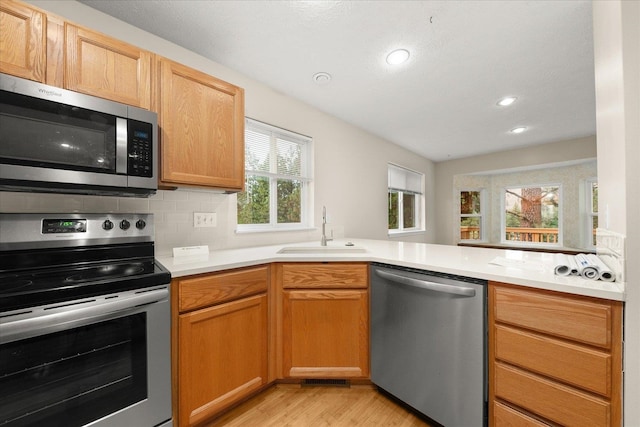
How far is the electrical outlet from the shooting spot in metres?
1.91

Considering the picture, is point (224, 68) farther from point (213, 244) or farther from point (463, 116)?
point (463, 116)

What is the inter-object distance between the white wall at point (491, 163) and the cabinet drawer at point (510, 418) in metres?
4.76

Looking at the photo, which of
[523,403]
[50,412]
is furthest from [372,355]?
[50,412]

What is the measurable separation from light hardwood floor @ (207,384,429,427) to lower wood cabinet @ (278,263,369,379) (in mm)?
133

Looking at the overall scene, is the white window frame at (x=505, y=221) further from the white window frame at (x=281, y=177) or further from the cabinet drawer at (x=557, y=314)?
the cabinet drawer at (x=557, y=314)

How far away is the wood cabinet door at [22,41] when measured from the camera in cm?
105

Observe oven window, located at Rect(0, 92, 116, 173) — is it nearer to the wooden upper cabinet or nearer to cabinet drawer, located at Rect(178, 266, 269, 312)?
the wooden upper cabinet

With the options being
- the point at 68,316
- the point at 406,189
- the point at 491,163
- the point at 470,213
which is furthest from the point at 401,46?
the point at 470,213

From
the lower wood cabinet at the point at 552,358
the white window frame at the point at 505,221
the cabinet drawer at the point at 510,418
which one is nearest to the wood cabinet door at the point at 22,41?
the lower wood cabinet at the point at 552,358

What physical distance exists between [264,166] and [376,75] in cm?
130

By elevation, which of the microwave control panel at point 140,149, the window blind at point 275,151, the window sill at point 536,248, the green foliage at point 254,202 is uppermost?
the window blind at point 275,151

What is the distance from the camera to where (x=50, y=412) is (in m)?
0.94

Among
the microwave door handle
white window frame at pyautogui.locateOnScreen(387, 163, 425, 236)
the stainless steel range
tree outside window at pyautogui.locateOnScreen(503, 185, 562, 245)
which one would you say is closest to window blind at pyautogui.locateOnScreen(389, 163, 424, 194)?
white window frame at pyautogui.locateOnScreen(387, 163, 425, 236)

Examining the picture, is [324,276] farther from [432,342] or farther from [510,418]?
[510,418]
